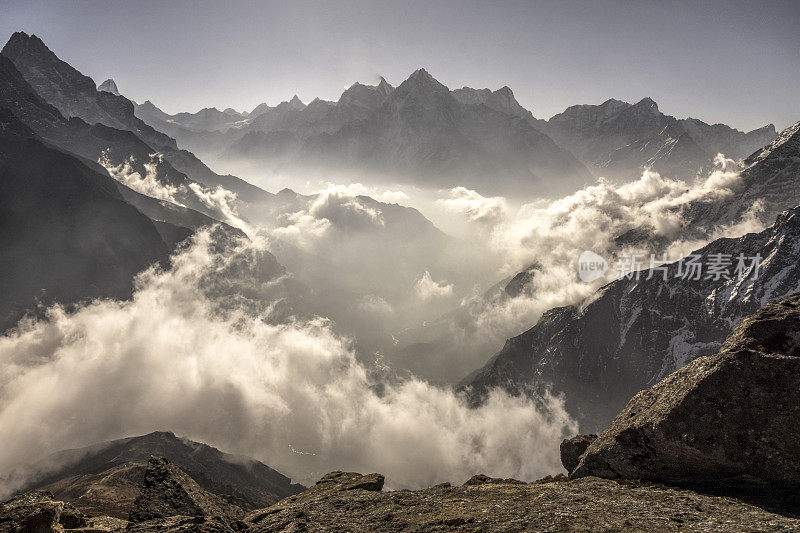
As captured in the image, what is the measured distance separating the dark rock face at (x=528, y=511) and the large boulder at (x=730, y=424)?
8.82 feet

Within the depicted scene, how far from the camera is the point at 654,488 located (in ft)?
84.1

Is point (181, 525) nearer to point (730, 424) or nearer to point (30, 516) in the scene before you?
point (30, 516)

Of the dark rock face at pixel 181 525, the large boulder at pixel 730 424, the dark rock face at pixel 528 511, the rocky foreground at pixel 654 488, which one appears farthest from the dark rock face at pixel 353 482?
the large boulder at pixel 730 424

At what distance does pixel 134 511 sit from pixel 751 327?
4934 centimetres

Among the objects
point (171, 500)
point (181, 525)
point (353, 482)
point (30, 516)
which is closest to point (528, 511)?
point (353, 482)

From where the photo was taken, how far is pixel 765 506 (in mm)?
22094

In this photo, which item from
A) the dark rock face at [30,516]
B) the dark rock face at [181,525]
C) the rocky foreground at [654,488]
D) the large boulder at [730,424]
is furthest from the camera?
the dark rock face at [30,516]

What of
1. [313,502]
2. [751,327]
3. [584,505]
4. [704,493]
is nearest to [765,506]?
[704,493]

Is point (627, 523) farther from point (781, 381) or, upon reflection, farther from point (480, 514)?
point (781, 381)

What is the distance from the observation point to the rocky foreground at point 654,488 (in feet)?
73.7

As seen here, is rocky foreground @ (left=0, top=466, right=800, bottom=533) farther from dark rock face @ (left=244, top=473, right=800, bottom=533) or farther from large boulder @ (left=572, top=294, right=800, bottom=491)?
large boulder @ (left=572, top=294, right=800, bottom=491)

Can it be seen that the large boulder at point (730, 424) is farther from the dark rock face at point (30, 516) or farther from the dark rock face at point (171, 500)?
the dark rock face at point (30, 516)

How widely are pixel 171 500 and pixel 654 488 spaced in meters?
35.1

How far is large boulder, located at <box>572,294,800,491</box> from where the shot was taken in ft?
79.9
